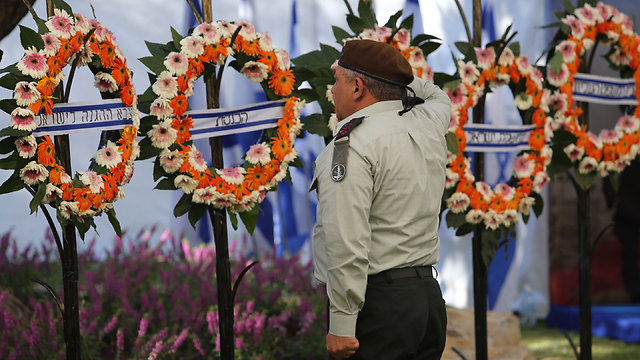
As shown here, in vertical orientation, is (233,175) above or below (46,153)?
below

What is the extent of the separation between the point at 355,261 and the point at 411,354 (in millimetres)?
343

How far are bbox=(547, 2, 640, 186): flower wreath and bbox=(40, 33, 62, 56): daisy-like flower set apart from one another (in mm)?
2333

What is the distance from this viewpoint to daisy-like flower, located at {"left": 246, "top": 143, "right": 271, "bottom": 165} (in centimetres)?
276

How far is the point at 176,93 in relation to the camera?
2.62 m

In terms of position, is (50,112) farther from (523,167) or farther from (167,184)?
(523,167)

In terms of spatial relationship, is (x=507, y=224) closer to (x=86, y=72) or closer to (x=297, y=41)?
(x=297, y=41)

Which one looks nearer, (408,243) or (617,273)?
(408,243)

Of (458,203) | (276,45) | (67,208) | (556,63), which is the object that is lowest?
(458,203)

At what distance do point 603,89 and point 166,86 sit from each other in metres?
2.37

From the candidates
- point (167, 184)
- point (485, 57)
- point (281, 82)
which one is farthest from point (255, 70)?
point (485, 57)

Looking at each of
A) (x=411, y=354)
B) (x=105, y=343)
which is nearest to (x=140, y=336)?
(x=105, y=343)

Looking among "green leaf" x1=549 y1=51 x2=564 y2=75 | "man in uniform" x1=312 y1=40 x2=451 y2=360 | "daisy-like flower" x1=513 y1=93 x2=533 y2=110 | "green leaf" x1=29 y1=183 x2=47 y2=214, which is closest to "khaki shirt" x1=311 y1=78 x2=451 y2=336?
"man in uniform" x1=312 y1=40 x2=451 y2=360

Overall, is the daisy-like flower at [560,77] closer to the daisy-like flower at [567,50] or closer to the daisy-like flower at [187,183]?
the daisy-like flower at [567,50]

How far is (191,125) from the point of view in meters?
2.68
